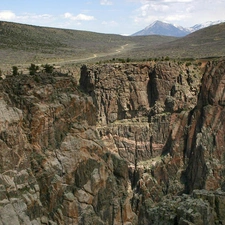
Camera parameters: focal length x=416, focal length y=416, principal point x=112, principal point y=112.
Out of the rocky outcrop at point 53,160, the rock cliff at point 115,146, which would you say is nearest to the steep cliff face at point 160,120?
the rock cliff at point 115,146

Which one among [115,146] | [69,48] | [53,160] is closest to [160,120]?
[115,146]

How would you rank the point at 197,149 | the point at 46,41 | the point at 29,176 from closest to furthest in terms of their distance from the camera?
the point at 29,176
the point at 197,149
the point at 46,41

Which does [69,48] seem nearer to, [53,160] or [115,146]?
[115,146]

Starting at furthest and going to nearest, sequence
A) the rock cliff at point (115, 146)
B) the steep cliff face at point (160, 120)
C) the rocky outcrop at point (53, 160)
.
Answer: the steep cliff face at point (160, 120)
the rocky outcrop at point (53, 160)
the rock cliff at point (115, 146)

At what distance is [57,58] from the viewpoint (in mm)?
87500

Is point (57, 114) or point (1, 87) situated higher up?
point (1, 87)

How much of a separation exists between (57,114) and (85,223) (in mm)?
10961

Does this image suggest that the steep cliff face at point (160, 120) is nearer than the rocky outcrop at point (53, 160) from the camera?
No

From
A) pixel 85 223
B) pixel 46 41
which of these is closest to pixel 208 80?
pixel 85 223

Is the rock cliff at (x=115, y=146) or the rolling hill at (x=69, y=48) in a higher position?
the rolling hill at (x=69, y=48)

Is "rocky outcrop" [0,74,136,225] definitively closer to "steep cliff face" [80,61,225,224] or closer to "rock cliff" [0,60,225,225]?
"rock cliff" [0,60,225,225]

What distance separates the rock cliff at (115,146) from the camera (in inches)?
1444

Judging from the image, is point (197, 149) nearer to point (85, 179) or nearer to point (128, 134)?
point (128, 134)

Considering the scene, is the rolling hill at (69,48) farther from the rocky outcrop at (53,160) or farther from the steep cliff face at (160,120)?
the rocky outcrop at (53,160)
